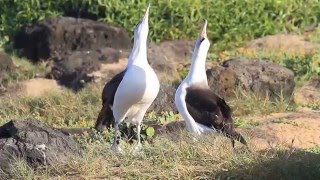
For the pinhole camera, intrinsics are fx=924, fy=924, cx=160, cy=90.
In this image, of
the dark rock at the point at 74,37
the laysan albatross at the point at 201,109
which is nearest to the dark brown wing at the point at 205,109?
the laysan albatross at the point at 201,109

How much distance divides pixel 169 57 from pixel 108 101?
6423mm

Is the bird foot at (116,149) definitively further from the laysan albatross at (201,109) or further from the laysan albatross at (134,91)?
the laysan albatross at (201,109)

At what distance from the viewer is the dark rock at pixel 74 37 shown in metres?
16.3

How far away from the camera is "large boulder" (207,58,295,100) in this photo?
40.8ft

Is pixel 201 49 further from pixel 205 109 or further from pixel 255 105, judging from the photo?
pixel 255 105

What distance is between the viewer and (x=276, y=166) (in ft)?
24.5

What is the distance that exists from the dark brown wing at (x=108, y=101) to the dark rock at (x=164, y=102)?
6.93 feet

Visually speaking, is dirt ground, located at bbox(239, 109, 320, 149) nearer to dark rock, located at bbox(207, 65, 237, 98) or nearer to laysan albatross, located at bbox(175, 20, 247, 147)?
laysan albatross, located at bbox(175, 20, 247, 147)

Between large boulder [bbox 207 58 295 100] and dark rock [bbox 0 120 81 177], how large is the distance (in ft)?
14.5

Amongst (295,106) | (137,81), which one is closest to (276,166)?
(137,81)

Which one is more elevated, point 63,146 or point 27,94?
point 63,146

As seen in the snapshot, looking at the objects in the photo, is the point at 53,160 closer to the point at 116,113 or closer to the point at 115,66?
the point at 116,113

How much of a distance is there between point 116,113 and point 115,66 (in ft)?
19.3

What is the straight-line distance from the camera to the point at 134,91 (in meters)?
8.76
